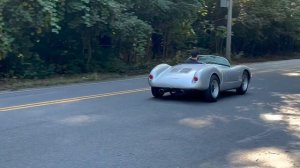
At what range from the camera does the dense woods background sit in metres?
19.5

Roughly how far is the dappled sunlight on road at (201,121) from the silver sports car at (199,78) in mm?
2119

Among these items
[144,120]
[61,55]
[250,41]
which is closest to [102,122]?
[144,120]

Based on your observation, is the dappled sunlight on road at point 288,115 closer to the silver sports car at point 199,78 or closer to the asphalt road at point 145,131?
the asphalt road at point 145,131

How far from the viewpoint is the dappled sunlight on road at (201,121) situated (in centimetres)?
1011

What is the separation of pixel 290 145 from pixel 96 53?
17429mm

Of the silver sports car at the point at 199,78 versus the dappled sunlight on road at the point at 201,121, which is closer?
the dappled sunlight on road at the point at 201,121

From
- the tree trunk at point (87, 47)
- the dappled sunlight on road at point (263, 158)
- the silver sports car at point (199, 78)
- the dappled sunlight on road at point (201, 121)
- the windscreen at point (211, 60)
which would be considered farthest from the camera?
the tree trunk at point (87, 47)

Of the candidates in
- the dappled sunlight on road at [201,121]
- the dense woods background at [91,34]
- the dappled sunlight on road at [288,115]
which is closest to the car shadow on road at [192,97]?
the dappled sunlight on road at [288,115]

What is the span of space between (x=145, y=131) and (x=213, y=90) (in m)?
4.66

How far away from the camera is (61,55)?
78.2 ft

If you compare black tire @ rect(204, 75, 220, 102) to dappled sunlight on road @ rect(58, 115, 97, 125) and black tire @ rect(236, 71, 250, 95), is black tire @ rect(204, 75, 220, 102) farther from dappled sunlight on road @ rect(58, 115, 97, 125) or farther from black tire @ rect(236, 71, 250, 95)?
dappled sunlight on road @ rect(58, 115, 97, 125)

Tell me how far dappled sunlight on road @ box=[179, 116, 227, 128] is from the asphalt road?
19 millimetres

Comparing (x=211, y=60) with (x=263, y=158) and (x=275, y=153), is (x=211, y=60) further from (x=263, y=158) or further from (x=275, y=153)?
(x=263, y=158)

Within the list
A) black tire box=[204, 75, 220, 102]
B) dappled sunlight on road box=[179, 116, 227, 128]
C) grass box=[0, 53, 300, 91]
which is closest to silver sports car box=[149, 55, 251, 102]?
black tire box=[204, 75, 220, 102]
